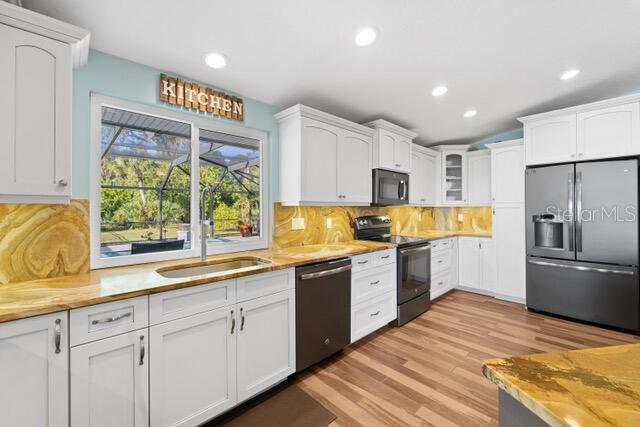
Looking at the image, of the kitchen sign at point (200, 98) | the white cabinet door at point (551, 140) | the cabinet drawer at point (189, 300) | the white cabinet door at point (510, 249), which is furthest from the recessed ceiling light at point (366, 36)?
the white cabinet door at point (510, 249)

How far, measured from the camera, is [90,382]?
4.14ft

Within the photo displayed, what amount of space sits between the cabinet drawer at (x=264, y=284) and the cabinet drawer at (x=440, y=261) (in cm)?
244

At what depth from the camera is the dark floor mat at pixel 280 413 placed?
1714 mm

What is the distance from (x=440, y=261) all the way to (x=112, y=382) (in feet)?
12.4

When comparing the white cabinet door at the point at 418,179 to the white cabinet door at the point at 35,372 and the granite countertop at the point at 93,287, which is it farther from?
the white cabinet door at the point at 35,372

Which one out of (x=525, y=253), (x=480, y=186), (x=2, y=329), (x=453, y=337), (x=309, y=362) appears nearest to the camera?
(x=2, y=329)

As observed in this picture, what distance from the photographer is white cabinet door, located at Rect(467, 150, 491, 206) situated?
434 centimetres

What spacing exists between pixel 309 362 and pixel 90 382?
140 centimetres

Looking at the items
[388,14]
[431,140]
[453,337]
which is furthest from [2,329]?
[431,140]

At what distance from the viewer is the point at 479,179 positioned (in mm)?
4426

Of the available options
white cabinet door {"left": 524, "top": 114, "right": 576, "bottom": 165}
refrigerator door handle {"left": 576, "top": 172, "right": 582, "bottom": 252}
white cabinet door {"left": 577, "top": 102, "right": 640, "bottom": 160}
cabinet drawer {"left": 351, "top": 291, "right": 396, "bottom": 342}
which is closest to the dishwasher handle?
cabinet drawer {"left": 351, "top": 291, "right": 396, "bottom": 342}

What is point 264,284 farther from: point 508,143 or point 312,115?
point 508,143

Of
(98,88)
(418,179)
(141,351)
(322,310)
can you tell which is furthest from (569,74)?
(141,351)

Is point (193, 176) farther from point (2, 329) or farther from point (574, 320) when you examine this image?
point (574, 320)
